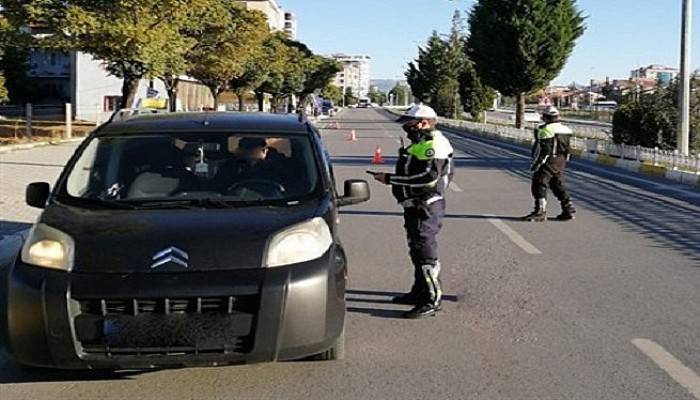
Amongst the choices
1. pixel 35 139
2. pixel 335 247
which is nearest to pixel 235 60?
pixel 35 139

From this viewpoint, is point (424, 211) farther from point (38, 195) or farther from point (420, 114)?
point (38, 195)

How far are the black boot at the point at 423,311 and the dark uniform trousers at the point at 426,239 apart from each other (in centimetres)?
5

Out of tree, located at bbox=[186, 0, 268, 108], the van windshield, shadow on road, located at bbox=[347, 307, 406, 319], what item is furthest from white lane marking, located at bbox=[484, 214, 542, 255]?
tree, located at bbox=[186, 0, 268, 108]

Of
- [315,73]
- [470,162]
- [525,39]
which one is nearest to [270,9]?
[315,73]

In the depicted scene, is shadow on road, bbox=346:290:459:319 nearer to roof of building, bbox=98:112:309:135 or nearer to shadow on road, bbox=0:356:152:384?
roof of building, bbox=98:112:309:135

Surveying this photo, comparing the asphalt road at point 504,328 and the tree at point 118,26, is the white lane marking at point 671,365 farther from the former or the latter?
the tree at point 118,26

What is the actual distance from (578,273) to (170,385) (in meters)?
4.86

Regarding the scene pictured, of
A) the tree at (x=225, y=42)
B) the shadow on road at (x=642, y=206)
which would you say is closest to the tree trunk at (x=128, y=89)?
the tree at (x=225, y=42)

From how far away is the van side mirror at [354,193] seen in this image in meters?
6.30

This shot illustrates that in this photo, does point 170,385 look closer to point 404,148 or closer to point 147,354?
point 147,354

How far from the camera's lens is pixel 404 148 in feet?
22.8

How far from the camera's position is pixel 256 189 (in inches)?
232

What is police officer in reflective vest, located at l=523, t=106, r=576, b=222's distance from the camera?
12609 millimetres

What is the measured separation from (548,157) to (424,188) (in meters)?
6.44
